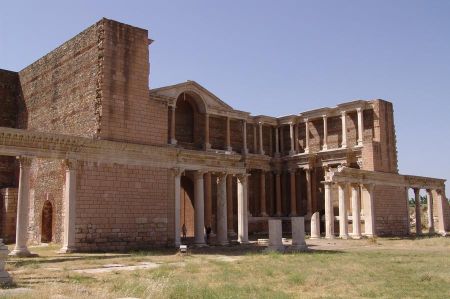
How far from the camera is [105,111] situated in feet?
77.9

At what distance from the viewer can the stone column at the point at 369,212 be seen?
34594 mm

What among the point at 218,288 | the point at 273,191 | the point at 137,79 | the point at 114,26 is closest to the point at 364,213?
the point at 273,191

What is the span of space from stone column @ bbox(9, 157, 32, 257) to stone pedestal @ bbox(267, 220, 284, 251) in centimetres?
1032

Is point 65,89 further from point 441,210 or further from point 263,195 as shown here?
point 441,210

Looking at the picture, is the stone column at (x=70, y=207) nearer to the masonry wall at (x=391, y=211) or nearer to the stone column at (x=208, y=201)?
the stone column at (x=208, y=201)

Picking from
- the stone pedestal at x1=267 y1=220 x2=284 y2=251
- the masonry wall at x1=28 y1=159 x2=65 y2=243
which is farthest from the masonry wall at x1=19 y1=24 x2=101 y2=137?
the stone pedestal at x1=267 y1=220 x2=284 y2=251

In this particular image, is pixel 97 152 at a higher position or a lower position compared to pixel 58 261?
higher

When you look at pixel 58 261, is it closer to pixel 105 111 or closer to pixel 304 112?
pixel 105 111

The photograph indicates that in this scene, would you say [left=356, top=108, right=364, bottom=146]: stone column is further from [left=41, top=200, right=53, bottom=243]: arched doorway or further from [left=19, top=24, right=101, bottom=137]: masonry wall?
[left=41, top=200, right=53, bottom=243]: arched doorway

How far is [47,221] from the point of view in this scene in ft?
93.1

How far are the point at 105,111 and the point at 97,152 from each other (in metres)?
2.36

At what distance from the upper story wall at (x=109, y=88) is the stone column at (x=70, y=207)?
2.46 meters

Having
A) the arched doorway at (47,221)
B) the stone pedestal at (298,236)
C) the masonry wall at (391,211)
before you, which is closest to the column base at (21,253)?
the arched doorway at (47,221)

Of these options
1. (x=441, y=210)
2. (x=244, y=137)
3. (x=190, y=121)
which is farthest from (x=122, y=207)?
Answer: (x=441, y=210)
